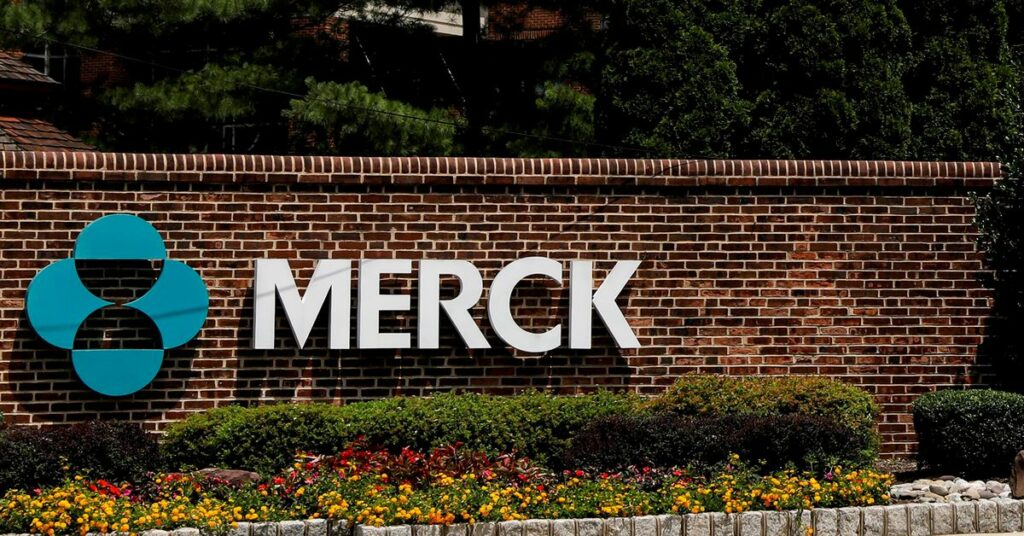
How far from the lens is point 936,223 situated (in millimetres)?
12977

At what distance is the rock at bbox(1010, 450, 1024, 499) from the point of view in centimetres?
1004

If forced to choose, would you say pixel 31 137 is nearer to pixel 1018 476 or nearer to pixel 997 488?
pixel 997 488

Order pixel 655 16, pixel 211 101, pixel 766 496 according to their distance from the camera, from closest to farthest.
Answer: pixel 766 496, pixel 655 16, pixel 211 101

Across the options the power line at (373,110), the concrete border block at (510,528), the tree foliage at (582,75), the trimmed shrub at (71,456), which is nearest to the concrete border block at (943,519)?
the concrete border block at (510,528)

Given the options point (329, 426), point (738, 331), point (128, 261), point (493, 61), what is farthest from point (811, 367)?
point (493, 61)

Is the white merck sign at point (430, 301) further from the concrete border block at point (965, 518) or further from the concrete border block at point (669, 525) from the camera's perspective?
the concrete border block at point (965, 518)

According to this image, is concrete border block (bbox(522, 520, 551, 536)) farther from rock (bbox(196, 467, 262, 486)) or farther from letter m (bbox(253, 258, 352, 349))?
letter m (bbox(253, 258, 352, 349))

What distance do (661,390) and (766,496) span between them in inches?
128

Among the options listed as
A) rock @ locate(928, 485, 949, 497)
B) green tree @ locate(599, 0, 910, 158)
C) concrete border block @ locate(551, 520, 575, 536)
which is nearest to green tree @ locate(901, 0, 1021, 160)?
green tree @ locate(599, 0, 910, 158)

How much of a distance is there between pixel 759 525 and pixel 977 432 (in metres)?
3.00

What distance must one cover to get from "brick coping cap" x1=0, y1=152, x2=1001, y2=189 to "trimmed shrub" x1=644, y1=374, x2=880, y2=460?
6.49ft

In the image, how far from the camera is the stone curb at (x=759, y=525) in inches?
350

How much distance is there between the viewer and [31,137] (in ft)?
54.9

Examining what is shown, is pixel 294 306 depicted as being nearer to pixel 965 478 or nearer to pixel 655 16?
pixel 965 478
